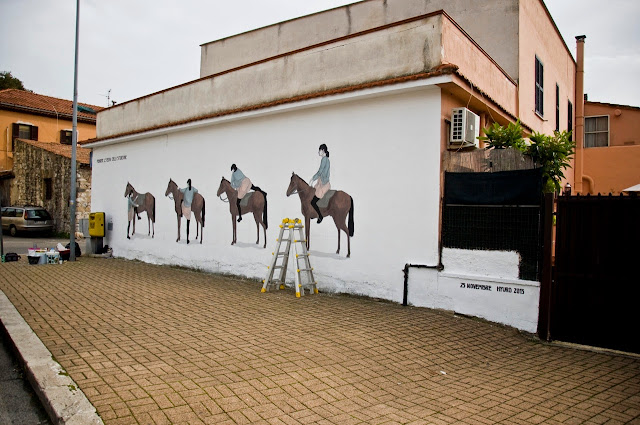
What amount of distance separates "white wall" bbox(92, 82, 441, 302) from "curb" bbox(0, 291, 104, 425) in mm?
5225

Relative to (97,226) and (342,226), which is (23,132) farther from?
(342,226)

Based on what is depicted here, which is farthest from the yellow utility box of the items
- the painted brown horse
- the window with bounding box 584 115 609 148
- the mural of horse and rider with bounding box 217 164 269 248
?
the window with bounding box 584 115 609 148

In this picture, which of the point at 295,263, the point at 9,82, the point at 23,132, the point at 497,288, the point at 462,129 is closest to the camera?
the point at 497,288

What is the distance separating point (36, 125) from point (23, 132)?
1.10 meters

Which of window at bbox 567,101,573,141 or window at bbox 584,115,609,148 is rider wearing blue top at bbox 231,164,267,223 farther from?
window at bbox 584,115,609,148

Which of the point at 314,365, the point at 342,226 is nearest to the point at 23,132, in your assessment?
the point at 342,226

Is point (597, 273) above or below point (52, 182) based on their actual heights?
below

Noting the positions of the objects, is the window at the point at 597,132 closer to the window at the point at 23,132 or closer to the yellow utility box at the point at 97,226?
the yellow utility box at the point at 97,226

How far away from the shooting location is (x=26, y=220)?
25.3 m

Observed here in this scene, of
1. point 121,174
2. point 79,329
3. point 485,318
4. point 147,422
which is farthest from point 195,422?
point 121,174

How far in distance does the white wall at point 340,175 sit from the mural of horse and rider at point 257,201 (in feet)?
0.50

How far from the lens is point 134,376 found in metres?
4.67

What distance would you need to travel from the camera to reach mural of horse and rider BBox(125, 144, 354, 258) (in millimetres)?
9305

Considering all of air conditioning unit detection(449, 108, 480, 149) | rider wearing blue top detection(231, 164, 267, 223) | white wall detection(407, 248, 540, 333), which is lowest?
white wall detection(407, 248, 540, 333)
